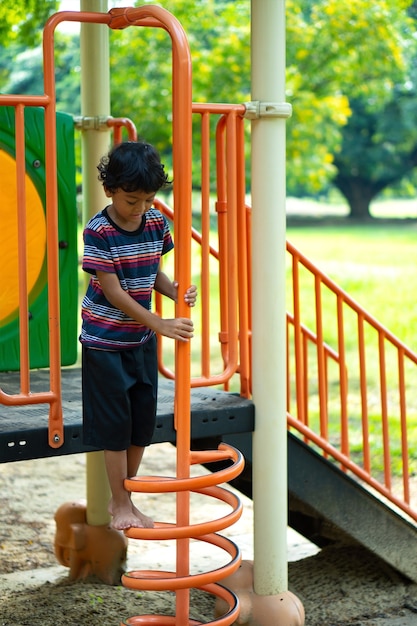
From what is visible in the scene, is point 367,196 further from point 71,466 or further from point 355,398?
point 71,466

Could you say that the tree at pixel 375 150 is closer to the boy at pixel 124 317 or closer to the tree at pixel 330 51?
the tree at pixel 330 51

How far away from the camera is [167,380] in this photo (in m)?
4.64

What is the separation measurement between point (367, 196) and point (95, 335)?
3869 cm

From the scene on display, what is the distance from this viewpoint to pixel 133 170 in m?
3.16

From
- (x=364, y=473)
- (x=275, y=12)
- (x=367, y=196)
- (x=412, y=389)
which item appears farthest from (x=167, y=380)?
(x=367, y=196)

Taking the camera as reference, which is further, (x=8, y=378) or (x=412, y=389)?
(x=412, y=389)

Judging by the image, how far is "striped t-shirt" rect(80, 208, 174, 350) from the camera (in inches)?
128

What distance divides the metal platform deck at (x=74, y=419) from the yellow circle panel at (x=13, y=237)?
0.38 m

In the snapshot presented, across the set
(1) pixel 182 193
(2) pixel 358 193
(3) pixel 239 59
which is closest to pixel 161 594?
(1) pixel 182 193

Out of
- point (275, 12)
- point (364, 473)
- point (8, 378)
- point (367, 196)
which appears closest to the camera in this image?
point (275, 12)

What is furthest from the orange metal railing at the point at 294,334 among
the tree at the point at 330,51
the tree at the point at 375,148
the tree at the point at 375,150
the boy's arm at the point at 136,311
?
the tree at the point at 375,150

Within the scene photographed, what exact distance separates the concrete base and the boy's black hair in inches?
69.9

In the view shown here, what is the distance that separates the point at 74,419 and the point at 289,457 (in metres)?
1.28

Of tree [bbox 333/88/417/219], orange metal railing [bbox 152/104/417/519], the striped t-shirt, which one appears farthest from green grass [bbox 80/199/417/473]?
tree [bbox 333/88/417/219]
